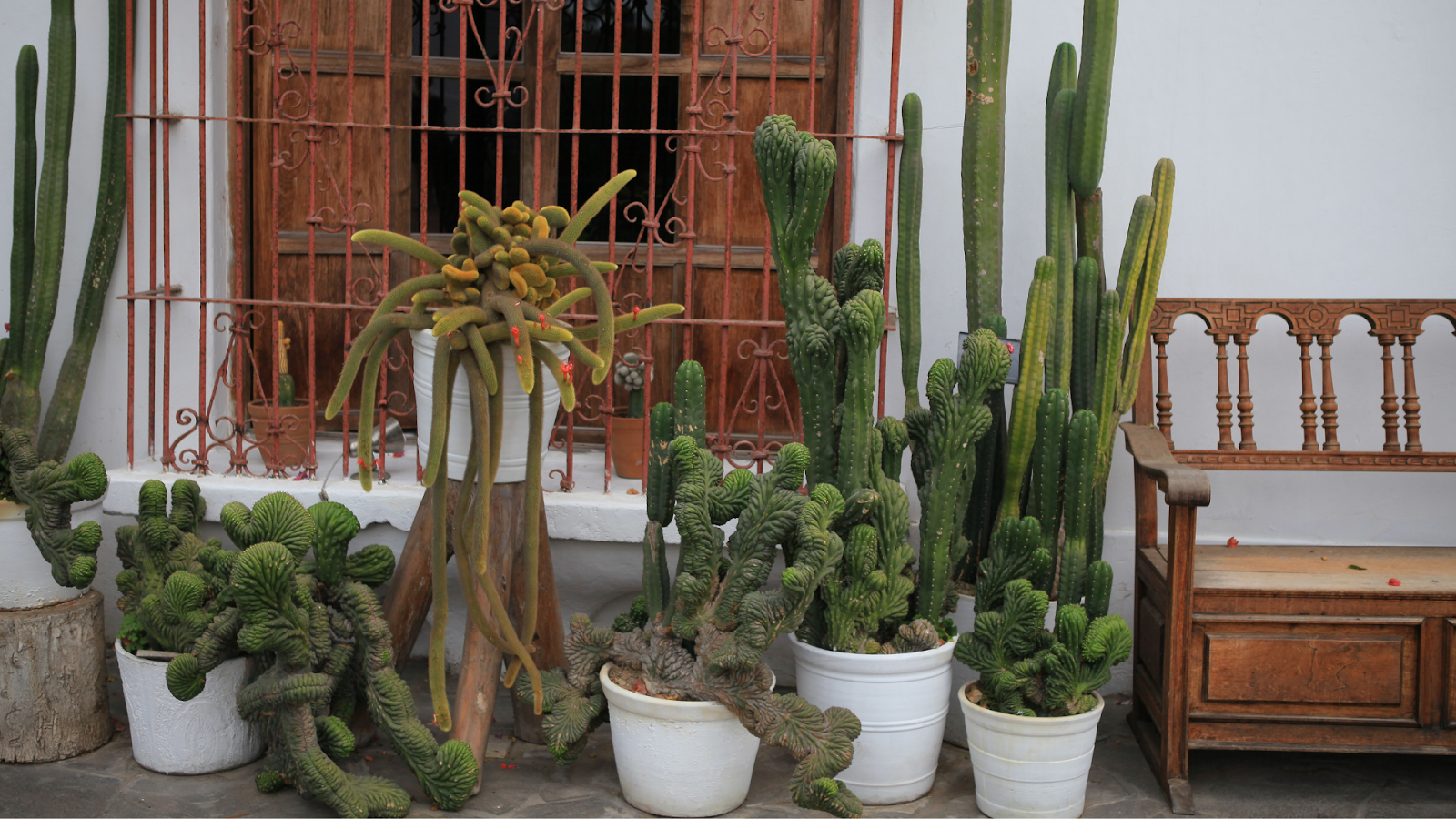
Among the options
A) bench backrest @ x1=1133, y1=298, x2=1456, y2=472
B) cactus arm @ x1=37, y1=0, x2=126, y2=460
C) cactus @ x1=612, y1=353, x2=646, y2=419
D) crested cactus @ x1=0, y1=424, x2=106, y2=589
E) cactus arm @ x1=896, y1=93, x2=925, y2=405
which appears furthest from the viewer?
cactus @ x1=612, y1=353, x2=646, y2=419

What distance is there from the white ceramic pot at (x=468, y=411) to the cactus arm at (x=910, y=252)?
101 cm

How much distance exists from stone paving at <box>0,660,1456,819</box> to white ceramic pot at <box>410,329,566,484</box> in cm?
82

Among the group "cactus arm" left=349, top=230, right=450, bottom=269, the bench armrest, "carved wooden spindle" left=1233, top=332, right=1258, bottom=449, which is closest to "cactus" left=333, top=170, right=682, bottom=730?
"cactus arm" left=349, top=230, right=450, bottom=269

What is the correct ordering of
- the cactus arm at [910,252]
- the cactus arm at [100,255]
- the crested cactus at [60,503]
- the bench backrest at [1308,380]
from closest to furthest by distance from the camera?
the crested cactus at [60,503]
the cactus arm at [910,252]
the bench backrest at [1308,380]
the cactus arm at [100,255]

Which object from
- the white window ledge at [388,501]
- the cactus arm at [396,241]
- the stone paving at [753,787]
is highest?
the cactus arm at [396,241]

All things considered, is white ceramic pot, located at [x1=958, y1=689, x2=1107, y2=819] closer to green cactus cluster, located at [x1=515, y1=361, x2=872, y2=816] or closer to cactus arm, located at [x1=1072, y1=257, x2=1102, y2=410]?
green cactus cluster, located at [x1=515, y1=361, x2=872, y2=816]

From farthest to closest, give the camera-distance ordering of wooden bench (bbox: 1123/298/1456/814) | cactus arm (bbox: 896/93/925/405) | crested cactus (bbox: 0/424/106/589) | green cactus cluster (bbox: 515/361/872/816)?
cactus arm (bbox: 896/93/925/405) < crested cactus (bbox: 0/424/106/589) < wooden bench (bbox: 1123/298/1456/814) < green cactus cluster (bbox: 515/361/872/816)

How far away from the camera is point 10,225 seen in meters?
3.62

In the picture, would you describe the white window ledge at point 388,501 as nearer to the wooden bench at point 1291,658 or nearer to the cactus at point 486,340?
the cactus at point 486,340

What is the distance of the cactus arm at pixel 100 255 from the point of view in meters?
3.43

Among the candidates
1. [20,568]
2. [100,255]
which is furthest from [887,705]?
[100,255]

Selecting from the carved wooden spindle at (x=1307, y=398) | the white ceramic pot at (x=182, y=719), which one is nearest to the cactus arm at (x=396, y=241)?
the white ceramic pot at (x=182, y=719)

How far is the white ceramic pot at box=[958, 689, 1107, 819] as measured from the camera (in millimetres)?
2695

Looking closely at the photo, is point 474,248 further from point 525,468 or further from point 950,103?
point 950,103
